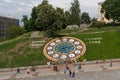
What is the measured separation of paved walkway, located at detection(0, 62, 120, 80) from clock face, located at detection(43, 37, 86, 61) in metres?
4.82

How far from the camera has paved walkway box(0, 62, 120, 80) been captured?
152 ft

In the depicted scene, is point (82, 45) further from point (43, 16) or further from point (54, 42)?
point (43, 16)

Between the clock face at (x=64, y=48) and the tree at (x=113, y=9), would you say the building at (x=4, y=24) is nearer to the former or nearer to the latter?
the tree at (x=113, y=9)

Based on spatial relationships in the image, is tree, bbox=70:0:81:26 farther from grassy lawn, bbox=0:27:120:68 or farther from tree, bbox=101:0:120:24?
grassy lawn, bbox=0:27:120:68

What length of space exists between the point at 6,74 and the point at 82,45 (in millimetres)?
18291

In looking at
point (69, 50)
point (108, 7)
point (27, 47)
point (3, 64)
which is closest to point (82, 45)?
point (69, 50)

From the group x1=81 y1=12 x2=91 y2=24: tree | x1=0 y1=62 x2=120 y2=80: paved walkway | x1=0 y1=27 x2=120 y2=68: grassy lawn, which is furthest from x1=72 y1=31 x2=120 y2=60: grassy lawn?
x1=81 y1=12 x2=91 y2=24: tree

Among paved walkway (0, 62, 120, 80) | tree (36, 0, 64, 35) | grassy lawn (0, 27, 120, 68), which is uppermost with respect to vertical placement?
tree (36, 0, 64, 35)

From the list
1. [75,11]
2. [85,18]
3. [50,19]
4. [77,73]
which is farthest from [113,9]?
[77,73]

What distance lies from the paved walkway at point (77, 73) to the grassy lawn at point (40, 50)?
4.60 metres

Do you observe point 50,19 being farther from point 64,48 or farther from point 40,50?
point 64,48

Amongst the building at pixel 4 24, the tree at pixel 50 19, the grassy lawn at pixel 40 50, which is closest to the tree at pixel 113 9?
the grassy lawn at pixel 40 50

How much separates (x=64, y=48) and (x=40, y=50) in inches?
192

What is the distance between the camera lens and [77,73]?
163ft
